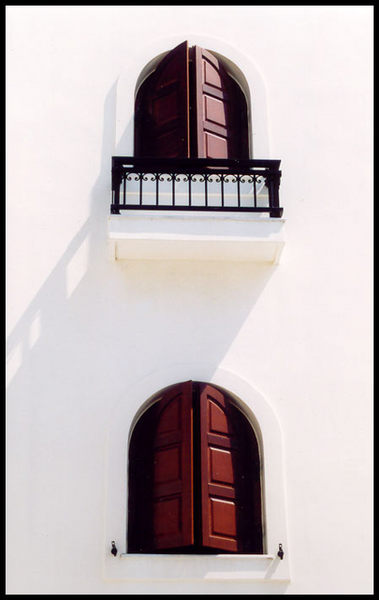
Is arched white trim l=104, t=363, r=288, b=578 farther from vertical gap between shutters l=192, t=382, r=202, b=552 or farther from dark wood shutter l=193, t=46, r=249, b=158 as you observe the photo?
dark wood shutter l=193, t=46, r=249, b=158

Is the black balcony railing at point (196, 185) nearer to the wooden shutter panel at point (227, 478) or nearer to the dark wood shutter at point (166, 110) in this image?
the dark wood shutter at point (166, 110)

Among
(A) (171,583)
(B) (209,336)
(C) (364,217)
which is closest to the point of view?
(A) (171,583)

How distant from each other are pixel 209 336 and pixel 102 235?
1.48 metres

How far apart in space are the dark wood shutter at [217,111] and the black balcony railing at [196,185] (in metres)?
0.29

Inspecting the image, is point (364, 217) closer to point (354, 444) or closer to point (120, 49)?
point (354, 444)

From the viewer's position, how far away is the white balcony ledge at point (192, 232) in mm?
7918

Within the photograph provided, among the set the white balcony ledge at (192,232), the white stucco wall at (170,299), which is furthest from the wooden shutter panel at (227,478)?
the white balcony ledge at (192,232)

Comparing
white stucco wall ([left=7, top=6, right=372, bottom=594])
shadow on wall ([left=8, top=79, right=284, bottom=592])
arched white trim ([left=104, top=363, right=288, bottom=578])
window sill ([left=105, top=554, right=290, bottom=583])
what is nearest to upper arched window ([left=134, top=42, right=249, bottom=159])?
white stucco wall ([left=7, top=6, right=372, bottom=594])

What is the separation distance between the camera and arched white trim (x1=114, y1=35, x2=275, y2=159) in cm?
872

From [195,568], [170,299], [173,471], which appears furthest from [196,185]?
[195,568]

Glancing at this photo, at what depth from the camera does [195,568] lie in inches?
277

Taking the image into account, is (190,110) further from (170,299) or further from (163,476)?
(163,476)

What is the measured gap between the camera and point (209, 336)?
8.00 m
